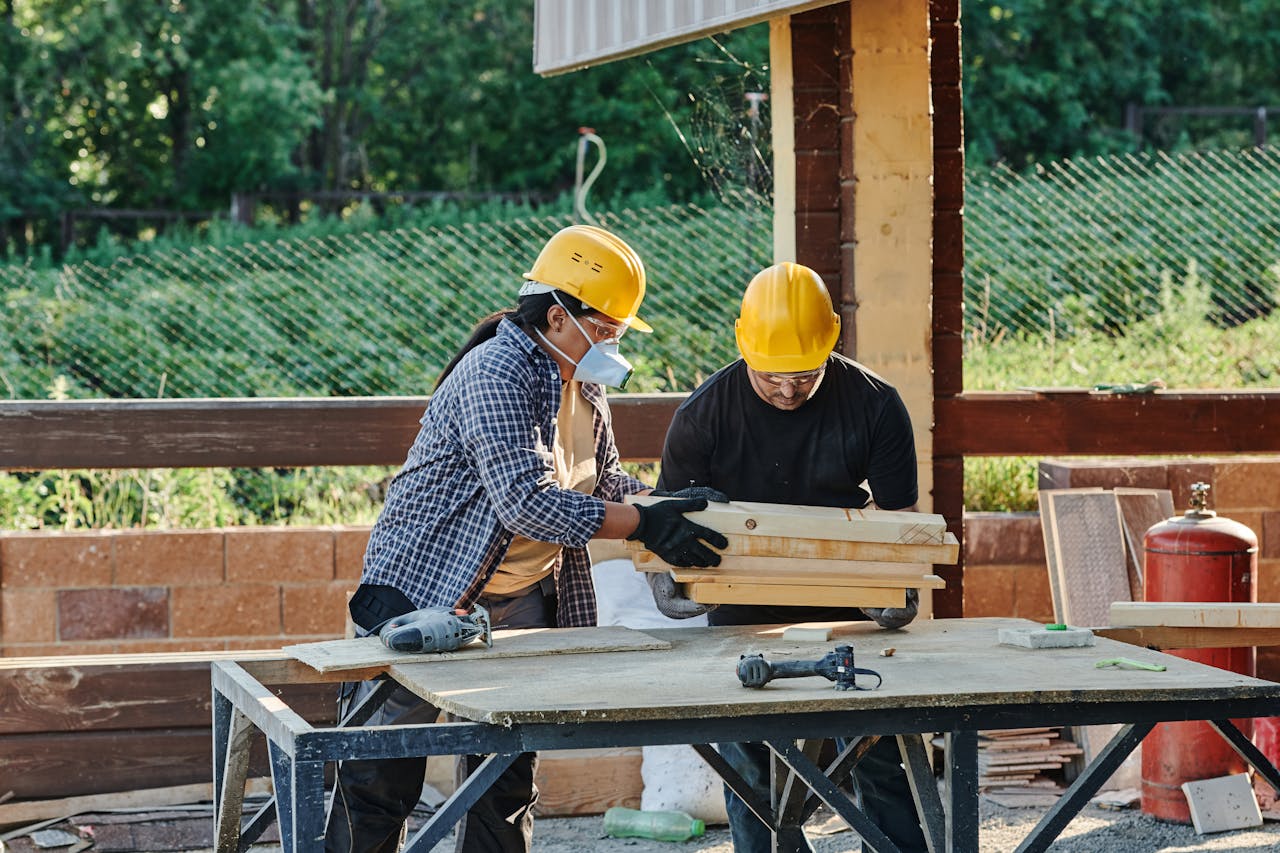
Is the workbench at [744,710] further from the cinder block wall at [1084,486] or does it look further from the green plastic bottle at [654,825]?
the cinder block wall at [1084,486]

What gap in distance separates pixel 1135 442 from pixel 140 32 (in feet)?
51.9

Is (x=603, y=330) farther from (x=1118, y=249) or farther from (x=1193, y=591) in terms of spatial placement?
(x=1118, y=249)

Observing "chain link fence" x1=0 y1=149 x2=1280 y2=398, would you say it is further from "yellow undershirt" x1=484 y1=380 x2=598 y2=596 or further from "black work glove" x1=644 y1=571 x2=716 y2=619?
"black work glove" x1=644 y1=571 x2=716 y2=619

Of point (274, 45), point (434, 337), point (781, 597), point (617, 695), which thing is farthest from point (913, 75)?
point (274, 45)

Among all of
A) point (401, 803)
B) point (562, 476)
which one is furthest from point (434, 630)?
point (562, 476)

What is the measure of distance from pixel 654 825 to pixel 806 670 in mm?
2367

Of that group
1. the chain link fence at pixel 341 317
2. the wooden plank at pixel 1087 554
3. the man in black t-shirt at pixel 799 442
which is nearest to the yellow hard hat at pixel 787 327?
the man in black t-shirt at pixel 799 442

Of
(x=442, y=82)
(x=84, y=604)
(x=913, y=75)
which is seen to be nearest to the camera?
(x=913, y=75)

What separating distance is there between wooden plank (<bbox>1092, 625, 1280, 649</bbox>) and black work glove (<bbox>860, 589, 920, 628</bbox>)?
0.53 meters

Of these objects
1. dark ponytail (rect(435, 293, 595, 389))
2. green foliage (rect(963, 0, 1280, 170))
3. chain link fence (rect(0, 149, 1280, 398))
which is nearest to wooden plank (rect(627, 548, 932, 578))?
dark ponytail (rect(435, 293, 595, 389))

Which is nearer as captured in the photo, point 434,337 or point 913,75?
point 913,75

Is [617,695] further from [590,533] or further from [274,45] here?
[274,45]

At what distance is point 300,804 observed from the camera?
318cm

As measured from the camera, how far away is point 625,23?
5.58 m
